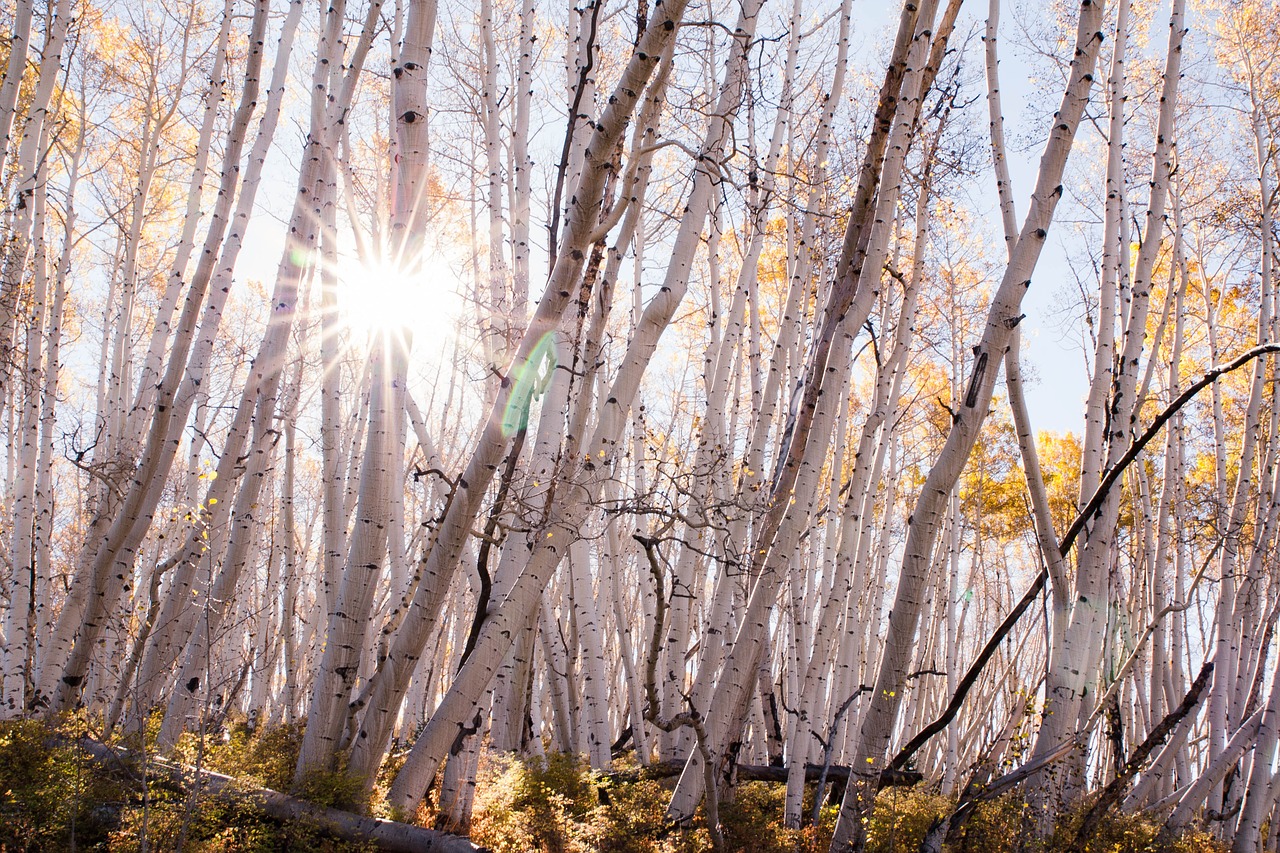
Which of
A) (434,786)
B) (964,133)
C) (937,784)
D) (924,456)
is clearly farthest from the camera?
(924,456)

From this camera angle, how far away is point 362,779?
4332mm

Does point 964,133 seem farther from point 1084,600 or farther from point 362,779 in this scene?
point 362,779

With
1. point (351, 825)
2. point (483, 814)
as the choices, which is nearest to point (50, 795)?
point (351, 825)

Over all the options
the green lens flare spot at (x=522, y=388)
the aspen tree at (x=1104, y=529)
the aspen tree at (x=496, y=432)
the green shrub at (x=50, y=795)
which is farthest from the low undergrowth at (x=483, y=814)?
the green lens flare spot at (x=522, y=388)

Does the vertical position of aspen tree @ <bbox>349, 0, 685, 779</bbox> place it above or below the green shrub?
above

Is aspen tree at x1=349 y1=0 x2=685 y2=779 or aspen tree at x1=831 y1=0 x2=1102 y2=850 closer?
aspen tree at x1=349 y1=0 x2=685 y2=779

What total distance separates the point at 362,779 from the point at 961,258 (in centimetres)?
939

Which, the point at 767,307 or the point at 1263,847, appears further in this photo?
the point at 767,307

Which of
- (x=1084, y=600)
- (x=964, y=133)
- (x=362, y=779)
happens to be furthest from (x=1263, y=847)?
(x=362, y=779)

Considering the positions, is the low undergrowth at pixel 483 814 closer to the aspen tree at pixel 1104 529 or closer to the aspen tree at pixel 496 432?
the aspen tree at pixel 496 432

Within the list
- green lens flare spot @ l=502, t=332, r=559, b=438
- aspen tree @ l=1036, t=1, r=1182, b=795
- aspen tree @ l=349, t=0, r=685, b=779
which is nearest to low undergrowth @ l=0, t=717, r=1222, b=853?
aspen tree @ l=349, t=0, r=685, b=779

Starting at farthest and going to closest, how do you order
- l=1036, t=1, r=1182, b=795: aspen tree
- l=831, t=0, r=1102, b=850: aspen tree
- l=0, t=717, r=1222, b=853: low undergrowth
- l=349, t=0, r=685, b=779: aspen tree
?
l=1036, t=1, r=1182, b=795: aspen tree
l=0, t=717, r=1222, b=853: low undergrowth
l=831, t=0, r=1102, b=850: aspen tree
l=349, t=0, r=685, b=779: aspen tree

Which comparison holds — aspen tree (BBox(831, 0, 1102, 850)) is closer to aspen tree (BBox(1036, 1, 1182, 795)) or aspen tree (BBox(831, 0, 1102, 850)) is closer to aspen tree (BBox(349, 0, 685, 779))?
aspen tree (BBox(1036, 1, 1182, 795))

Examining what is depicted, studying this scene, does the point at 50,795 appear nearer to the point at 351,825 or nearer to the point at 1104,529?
the point at 351,825
